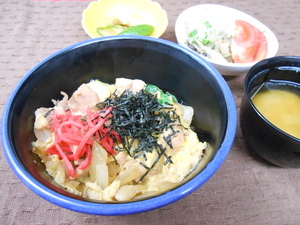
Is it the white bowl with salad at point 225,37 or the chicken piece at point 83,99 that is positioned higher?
the white bowl with salad at point 225,37

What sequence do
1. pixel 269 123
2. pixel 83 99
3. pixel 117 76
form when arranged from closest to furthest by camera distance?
pixel 269 123 < pixel 83 99 < pixel 117 76

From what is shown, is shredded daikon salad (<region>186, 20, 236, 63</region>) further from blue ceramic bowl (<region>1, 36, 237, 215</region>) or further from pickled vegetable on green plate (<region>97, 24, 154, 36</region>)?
blue ceramic bowl (<region>1, 36, 237, 215</region>)

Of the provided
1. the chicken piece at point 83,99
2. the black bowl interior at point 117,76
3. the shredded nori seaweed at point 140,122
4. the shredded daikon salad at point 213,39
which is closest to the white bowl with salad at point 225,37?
the shredded daikon salad at point 213,39

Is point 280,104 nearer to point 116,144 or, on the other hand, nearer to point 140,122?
point 140,122

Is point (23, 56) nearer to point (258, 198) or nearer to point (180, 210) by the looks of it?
point (180, 210)

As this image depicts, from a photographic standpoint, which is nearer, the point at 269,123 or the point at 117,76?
the point at 269,123

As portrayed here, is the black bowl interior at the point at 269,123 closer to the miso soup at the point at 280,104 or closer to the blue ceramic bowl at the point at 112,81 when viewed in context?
the miso soup at the point at 280,104

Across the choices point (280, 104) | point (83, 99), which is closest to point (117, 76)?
point (83, 99)
